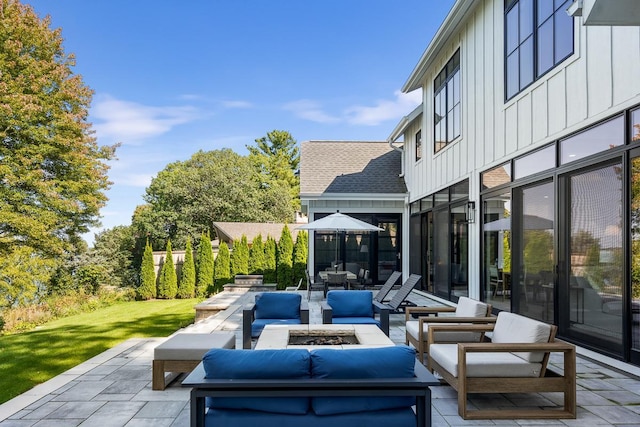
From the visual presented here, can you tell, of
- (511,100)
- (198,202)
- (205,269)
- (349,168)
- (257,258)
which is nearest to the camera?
(511,100)

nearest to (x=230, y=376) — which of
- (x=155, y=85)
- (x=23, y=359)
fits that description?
(x=23, y=359)

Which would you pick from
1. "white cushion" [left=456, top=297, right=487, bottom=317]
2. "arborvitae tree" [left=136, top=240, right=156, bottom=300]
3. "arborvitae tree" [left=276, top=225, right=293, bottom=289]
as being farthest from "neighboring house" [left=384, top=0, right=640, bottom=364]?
"arborvitae tree" [left=136, top=240, right=156, bottom=300]

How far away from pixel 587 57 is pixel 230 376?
5.43m

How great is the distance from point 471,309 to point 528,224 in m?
2.26

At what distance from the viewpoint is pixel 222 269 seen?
17.7 m

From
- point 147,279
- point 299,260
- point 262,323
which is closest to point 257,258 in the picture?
point 299,260

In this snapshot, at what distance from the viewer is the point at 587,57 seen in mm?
5215

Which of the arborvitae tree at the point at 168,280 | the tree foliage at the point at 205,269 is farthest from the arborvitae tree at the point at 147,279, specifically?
the tree foliage at the point at 205,269

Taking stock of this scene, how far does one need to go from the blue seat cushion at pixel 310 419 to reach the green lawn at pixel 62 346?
3.12 metres

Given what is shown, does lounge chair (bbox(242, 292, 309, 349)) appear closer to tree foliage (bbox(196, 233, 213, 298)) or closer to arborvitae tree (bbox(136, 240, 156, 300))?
tree foliage (bbox(196, 233, 213, 298))

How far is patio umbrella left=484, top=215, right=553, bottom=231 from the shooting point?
620 cm

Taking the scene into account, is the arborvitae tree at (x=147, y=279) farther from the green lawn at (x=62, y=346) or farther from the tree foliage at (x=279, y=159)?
the tree foliage at (x=279, y=159)

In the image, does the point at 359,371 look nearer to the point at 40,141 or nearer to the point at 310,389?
the point at 310,389

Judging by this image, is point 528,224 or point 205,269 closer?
point 528,224
